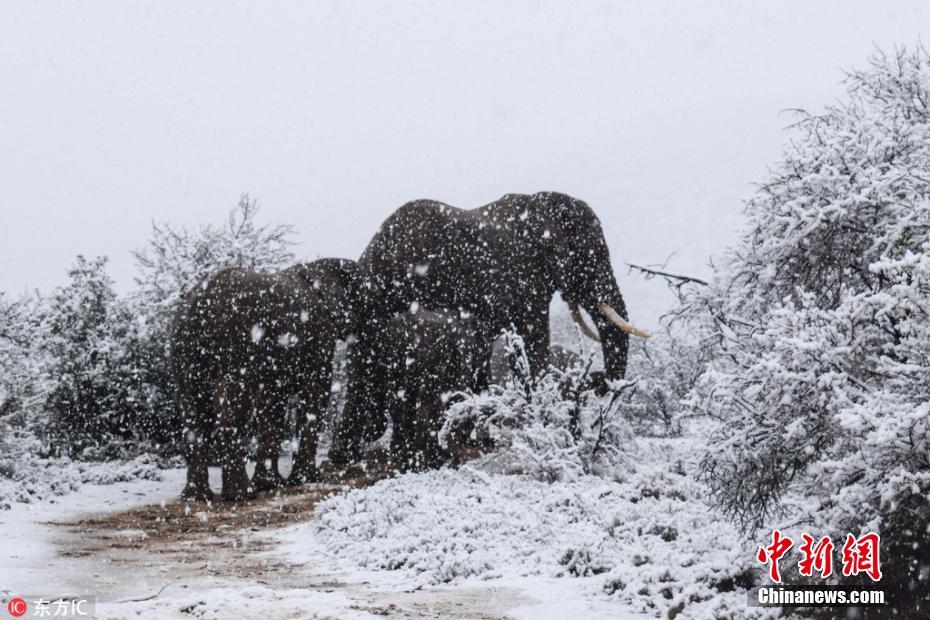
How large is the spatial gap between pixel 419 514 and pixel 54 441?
31.4 ft

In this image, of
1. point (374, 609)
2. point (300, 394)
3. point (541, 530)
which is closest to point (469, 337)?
point (300, 394)

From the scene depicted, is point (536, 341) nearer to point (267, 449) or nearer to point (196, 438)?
point (267, 449)

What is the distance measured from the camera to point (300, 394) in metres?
12.1

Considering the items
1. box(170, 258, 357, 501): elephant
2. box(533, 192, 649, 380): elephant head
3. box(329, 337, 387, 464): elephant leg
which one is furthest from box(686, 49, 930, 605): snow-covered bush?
box(329, 337, 387, 464): elephant leg

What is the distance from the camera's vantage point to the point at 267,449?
454 inches

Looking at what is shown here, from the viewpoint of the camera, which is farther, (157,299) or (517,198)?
(157,299)

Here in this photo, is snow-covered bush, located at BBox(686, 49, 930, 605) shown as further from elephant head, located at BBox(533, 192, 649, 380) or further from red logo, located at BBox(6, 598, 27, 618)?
elephant head, located at BBox(533, 192, 649, 380)

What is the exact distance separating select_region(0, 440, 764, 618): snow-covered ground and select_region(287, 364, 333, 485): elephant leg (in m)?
1.41

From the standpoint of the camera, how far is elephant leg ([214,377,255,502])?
10.8 m

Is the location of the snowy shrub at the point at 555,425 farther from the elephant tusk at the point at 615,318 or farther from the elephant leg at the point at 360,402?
the elephant leg at the point at 360,402

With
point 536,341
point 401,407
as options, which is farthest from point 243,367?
point 536,341

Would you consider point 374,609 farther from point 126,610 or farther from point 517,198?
point 517,198

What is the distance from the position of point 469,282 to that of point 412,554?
6.76m

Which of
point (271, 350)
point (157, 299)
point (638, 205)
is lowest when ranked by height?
point (271, 350)
